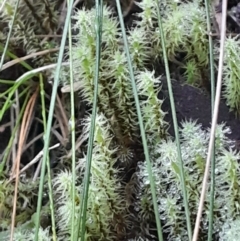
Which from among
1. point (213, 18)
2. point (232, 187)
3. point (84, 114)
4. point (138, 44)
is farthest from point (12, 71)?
point (232, 187)

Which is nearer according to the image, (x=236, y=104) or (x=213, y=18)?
(x=236, y=104)

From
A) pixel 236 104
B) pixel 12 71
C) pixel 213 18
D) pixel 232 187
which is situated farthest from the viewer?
pixel 12 71

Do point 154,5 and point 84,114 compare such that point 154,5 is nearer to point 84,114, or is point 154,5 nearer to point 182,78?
point 182,78

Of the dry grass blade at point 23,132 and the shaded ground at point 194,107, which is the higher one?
the shaded ground at point 194,107

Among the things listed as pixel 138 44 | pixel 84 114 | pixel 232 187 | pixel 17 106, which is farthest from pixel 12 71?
pixel 232 187

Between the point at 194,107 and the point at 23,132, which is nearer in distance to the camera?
the point at 194,107

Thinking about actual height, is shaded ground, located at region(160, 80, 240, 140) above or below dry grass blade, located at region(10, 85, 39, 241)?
above

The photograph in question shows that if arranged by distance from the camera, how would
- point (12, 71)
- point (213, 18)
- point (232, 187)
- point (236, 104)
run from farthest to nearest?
point (12, 71) → point (213, 18) → point (236, 104) → point (232, 187)

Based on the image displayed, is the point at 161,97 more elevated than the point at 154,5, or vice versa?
the point at 154,5

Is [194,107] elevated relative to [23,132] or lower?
elevated

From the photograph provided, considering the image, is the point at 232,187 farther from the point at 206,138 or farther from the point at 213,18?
the point at 213,18

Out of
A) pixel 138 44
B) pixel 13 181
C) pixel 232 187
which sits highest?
pixel 138 44
